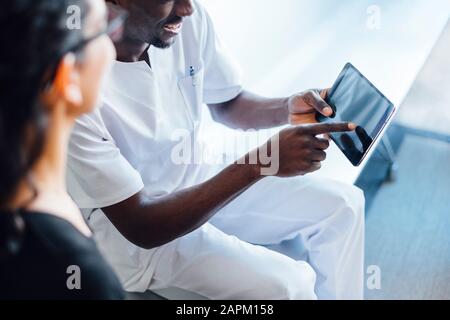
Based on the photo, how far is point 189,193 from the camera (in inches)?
39.4

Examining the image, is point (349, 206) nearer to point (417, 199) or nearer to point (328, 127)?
point (328, 127)

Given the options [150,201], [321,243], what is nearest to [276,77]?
[321,243]

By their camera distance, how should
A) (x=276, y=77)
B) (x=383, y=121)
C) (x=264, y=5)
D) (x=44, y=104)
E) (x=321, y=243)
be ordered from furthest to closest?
(x=276, y=77) < (x=264, y=5) < (x=321, y=243) < (x=383, y=121) < (x=44, y=104)

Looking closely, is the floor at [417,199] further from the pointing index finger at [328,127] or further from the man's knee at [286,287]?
the pointing index finger at [328,127]

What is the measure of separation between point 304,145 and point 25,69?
19.3 inches

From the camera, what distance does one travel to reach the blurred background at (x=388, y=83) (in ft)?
3.96

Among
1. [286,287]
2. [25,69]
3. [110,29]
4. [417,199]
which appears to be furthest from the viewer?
[417,199]

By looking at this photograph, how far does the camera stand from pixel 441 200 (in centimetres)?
130

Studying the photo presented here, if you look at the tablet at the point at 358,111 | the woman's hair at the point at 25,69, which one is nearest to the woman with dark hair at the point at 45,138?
the woman's hair at the point at 25,69

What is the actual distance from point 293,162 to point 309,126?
65mm

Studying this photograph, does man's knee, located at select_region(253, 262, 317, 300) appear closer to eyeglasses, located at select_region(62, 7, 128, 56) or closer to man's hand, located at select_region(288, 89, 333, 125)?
man's hand, located at select_region(288, 89, 333, 125)

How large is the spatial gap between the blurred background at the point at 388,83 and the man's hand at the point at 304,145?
269 mm

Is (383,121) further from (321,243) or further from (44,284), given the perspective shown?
(44,284)

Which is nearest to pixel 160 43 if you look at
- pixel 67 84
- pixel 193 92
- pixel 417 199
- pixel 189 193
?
pixel 193 92
